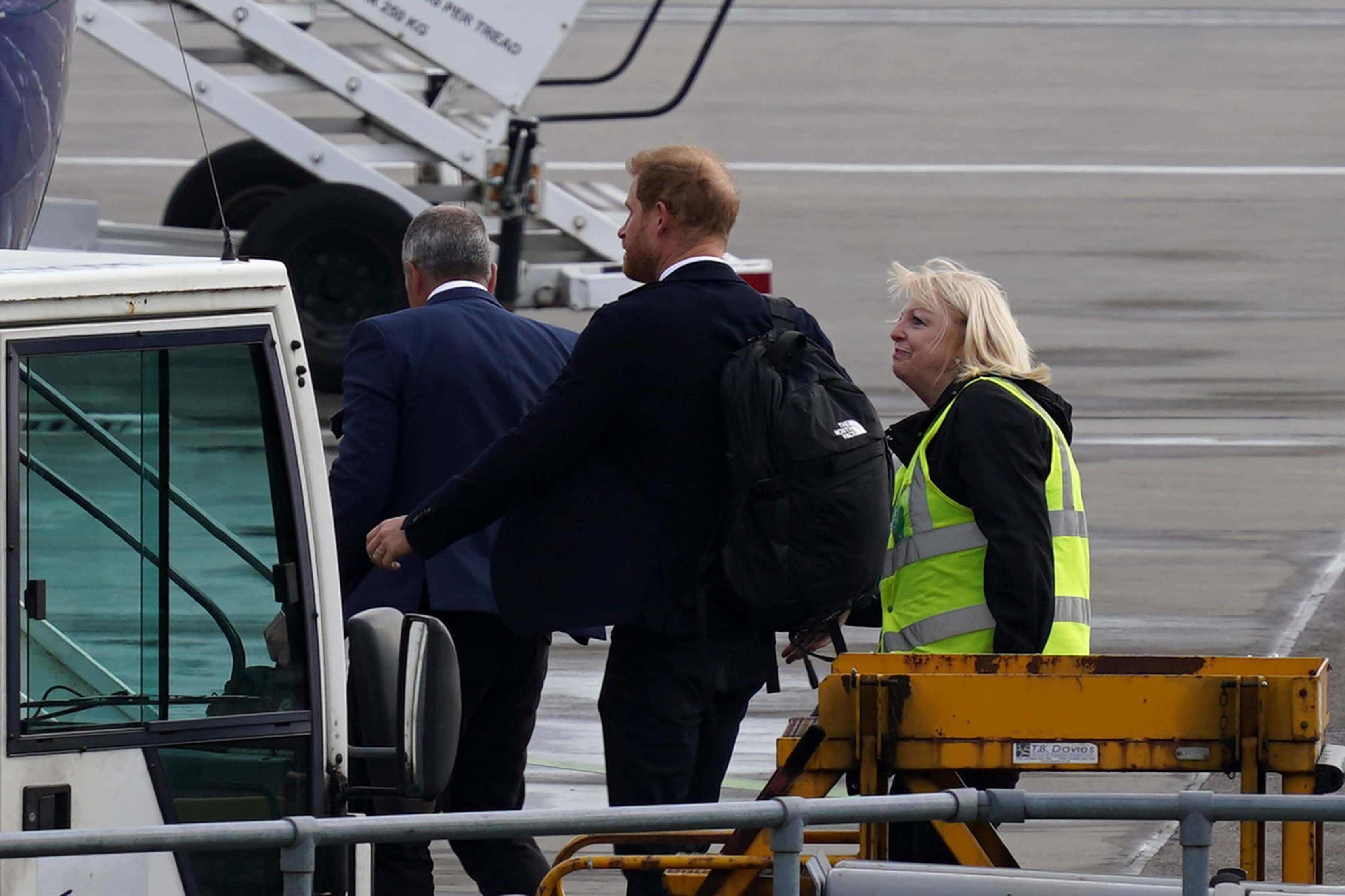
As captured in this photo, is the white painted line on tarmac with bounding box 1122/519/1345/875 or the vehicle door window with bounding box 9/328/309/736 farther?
the white painted line on tarmac with bounding box 1122/519/1345/875

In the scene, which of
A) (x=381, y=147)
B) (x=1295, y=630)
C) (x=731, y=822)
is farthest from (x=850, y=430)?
(x=381, y=147)

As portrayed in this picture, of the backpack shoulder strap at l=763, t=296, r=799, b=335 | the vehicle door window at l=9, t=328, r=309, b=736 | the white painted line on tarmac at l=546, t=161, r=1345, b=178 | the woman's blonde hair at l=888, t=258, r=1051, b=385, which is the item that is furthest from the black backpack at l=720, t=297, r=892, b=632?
the white painted line on tarmac at l=546, t=161, r=1345, b=178

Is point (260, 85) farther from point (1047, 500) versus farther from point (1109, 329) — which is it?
point (1047, 500)

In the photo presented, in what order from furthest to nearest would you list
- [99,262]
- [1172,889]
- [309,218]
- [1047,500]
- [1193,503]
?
[309,218]
[1193,503]
[1047,500]
[1172,889]
[99,262]

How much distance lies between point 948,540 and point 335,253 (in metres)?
7.79

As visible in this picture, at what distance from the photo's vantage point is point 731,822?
3.46m

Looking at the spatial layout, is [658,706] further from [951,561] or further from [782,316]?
[782,316]

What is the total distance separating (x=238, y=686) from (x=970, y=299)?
6.67 feet

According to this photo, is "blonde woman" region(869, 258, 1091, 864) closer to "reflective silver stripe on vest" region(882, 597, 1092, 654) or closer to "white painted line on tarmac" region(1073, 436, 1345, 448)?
"reflective silver stripe on vest" region(882, 597, 1092, 654)

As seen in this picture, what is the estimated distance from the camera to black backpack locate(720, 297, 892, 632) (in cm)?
476

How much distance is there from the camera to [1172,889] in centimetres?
405

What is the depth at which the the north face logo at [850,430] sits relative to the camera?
4781 mm

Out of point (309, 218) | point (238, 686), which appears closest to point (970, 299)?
point (238, 686)

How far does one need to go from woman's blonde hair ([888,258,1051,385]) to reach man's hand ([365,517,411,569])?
1.18 metres
